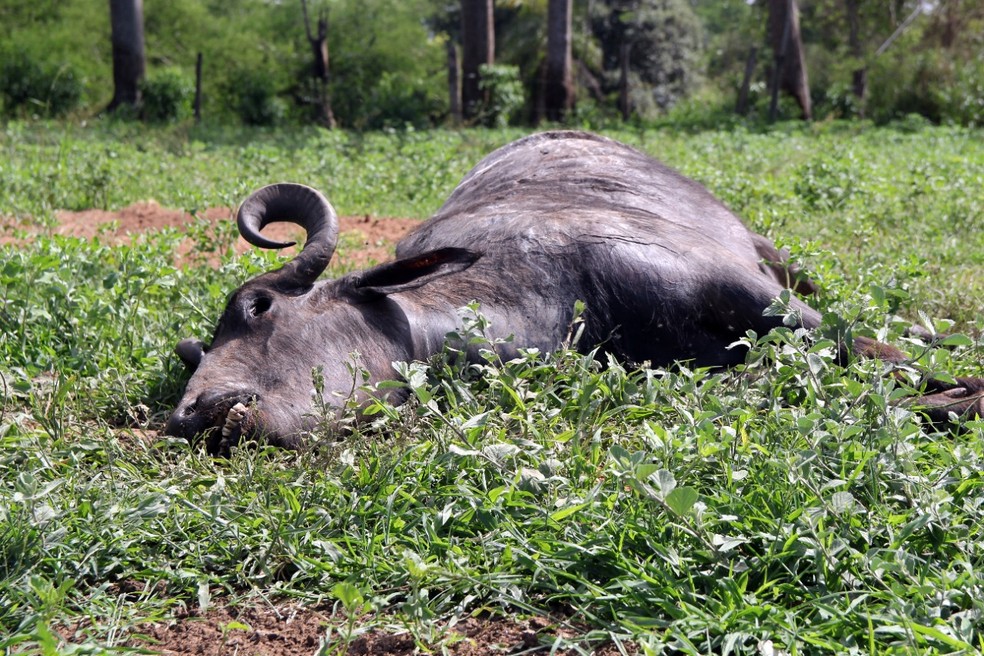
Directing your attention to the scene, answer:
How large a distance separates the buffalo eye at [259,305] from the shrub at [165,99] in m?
17.6

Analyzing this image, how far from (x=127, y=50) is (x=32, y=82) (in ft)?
19.5

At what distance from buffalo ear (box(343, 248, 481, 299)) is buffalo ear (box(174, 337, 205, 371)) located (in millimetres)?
608

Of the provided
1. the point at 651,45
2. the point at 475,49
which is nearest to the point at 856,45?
the point at 651,45

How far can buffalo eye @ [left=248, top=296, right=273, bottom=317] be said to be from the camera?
3.95 m

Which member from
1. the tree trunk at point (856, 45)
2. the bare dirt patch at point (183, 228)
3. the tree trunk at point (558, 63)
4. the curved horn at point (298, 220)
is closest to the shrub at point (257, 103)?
the tree trunk at point (558, 63)

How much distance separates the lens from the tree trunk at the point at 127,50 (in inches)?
769

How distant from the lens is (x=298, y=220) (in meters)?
4.37

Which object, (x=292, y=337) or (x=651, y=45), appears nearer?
(x=292, y=337)

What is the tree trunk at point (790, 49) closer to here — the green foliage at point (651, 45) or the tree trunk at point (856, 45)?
the tree trunk at point (856, 45)

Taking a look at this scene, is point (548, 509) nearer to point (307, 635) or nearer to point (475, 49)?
point (307, 635)

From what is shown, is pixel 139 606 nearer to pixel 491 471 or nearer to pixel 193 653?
pixel 193 653

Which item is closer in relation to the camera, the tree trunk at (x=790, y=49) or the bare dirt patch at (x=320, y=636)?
the bare dirt patch at (x=320, y=636)

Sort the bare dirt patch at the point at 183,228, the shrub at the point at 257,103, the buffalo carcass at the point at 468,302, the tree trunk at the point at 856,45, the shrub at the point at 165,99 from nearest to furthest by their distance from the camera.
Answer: the buffalo carcass at the point at 468,302, the bare dirt patch at the point at 183,228, the shrub at the point at 165,99, the shrub at the point at 257,103, the tree trunk at the point at 856,45

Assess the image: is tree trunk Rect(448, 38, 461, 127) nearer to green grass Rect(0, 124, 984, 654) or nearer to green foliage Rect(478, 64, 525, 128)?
green foliage Rect(478, 64, 525, 128)
